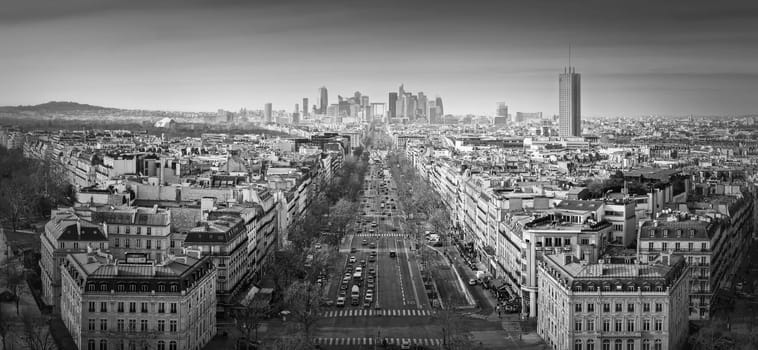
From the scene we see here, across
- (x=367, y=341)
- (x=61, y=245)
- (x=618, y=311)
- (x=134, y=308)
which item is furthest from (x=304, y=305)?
(x=618, y=311)

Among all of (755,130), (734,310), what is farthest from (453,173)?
(755,130)

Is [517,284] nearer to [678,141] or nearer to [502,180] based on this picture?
[502,180]

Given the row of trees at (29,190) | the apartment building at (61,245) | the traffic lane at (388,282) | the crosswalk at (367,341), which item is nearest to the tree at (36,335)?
the apartment building at (61,245)

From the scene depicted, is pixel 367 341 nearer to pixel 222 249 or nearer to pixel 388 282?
pixel 222 249

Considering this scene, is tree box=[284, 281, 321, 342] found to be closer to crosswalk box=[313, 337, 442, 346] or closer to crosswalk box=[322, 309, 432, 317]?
crosswalk box=[313, 337, 442, 346]

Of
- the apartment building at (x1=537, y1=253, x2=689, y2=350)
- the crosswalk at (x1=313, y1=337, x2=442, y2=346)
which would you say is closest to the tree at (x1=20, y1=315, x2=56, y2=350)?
the crosswalk at (x1=313, y1=337, x2=442, y2=346)

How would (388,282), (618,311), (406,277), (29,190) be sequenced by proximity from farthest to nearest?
(29,190), (406,277), (388,282), (618,311)

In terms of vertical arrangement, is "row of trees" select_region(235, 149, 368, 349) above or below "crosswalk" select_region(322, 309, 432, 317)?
above
